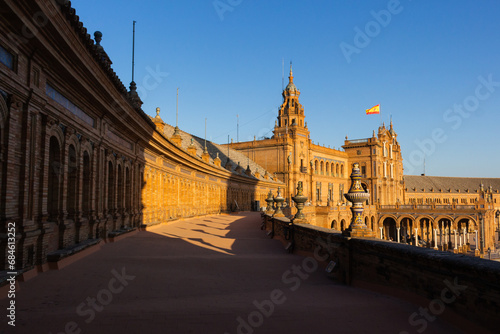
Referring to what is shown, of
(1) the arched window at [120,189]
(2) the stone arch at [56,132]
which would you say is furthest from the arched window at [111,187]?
(2) the stone arch at [56,132]

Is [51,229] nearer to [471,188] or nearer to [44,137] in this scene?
[44,137]

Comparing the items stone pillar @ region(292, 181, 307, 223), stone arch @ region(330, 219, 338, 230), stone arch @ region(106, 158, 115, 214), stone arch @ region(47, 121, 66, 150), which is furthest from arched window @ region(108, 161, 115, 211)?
stone arch @ region(330, 219, 338, 230)

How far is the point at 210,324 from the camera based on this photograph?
5.44 meters

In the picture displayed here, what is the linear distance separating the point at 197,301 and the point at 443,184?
12836cm

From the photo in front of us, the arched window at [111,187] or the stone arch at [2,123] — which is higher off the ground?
the stone arch at [2,123]

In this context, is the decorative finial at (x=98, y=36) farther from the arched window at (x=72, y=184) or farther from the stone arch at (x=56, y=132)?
the stone arch at (x=56, y=132)

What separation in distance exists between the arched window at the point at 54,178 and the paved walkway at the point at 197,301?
64.1 inches

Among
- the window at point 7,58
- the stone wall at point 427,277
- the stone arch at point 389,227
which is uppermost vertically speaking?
the window at point 7,58

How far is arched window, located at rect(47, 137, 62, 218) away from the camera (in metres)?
10.5

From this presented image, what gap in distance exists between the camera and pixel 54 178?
35.4 ft

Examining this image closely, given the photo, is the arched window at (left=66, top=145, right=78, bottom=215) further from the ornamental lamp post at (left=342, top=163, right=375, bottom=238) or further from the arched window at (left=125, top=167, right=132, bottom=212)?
the ornamental lamp post at (left=342, top=163, right=375, bottom=238)

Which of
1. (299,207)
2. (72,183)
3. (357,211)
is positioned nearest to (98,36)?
(72,183)

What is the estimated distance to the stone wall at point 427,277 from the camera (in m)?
4.95

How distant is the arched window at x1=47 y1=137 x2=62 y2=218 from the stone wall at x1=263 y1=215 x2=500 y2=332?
24.4 ft
